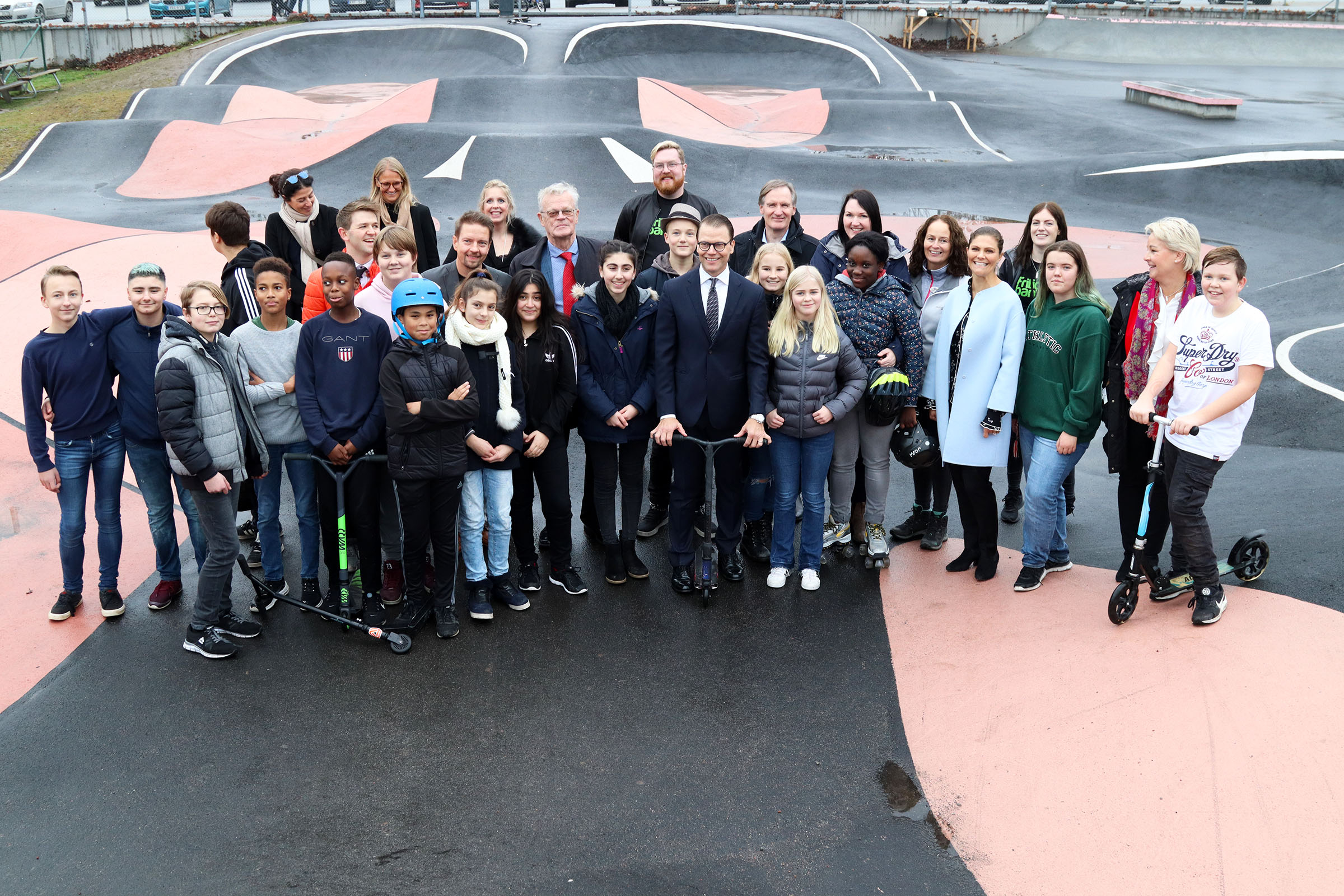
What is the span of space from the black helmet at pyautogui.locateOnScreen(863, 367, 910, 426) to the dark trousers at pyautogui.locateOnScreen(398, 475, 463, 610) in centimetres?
248

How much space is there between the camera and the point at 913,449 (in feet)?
19.5

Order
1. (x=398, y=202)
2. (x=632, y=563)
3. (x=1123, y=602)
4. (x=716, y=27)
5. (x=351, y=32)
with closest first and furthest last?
(x=1123, y=602), (x=632, y=563), (x=398, y=202), (x=351, y=32), (x=716, y=27)

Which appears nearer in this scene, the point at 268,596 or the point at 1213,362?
the point at 1213,362

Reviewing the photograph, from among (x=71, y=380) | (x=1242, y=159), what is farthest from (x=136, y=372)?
(x=1242, y=159)

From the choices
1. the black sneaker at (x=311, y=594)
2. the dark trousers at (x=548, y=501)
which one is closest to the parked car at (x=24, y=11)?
the black sneaker at (x=311, y=594)

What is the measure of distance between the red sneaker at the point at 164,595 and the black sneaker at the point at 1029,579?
5.14 metres

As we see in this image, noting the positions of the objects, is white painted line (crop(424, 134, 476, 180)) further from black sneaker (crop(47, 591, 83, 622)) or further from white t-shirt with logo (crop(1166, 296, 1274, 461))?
white t-shirt with logo (crop(1166, 296, 1274, 461))

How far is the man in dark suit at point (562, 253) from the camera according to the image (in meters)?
6.12

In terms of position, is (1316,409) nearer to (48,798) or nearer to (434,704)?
(434,704)

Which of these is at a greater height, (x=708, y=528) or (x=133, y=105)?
(x=133, y=105)

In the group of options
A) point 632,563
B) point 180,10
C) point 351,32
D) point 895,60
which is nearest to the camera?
point 632,563

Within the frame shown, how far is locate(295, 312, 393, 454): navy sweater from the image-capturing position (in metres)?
5.29

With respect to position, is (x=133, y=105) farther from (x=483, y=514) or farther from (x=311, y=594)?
(x=483, y=514)

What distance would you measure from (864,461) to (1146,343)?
5.86 feet
